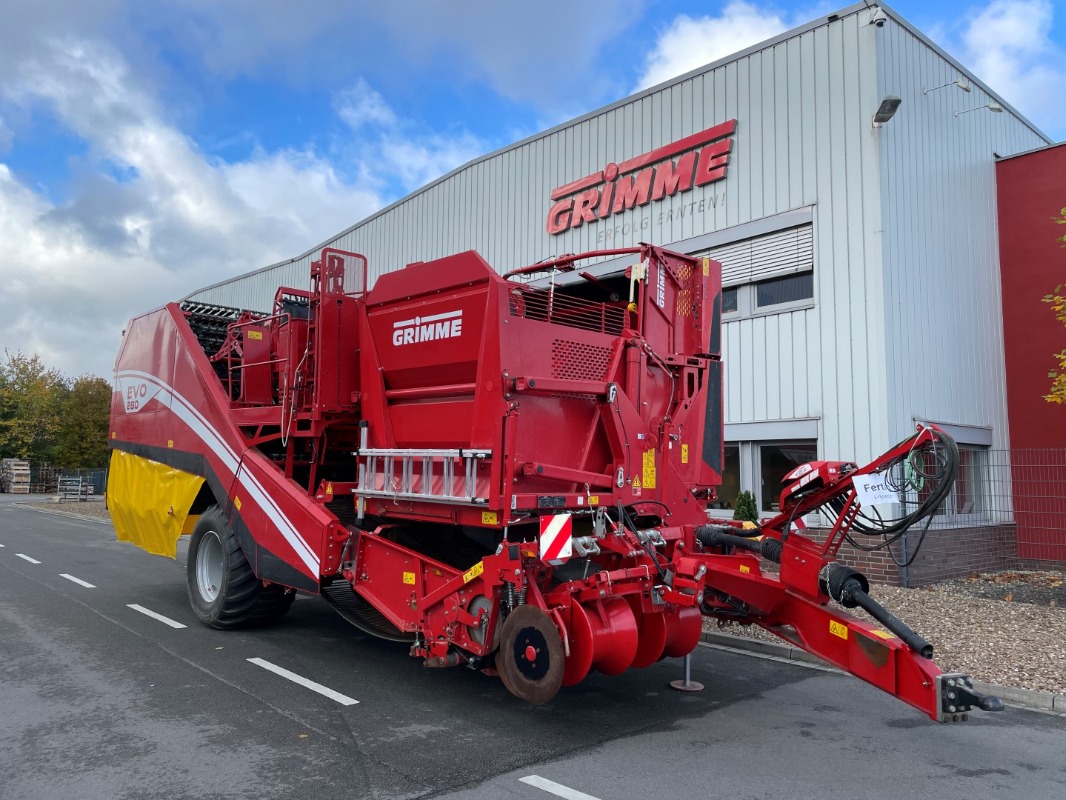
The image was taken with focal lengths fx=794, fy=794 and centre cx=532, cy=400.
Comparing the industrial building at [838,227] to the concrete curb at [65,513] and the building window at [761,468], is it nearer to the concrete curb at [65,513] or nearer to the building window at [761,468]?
the building window at [761,468]

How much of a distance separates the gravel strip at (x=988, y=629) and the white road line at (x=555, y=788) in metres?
2.44

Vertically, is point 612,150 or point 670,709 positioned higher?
point 612,150

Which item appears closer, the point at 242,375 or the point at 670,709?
the point at 670,709

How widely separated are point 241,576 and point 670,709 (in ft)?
13.8

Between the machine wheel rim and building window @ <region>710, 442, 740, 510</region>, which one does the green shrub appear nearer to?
building window @ <region>710, 442, 740, 510</region>

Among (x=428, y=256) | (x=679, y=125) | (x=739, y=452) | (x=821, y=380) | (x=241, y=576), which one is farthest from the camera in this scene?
(x=428, y=256)

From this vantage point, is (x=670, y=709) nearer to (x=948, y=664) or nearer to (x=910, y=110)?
(x=948, y=664)

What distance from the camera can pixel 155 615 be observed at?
27.8 ft

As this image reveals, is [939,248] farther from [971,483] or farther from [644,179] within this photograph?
[644,179]

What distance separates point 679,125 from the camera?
13086mm

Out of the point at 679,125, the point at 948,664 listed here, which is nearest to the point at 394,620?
the point at 948,664

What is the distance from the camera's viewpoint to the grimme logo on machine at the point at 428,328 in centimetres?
544

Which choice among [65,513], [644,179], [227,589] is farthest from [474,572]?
[65,513]

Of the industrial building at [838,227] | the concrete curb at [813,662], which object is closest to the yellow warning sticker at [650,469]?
the concrete curb at [813,662]
